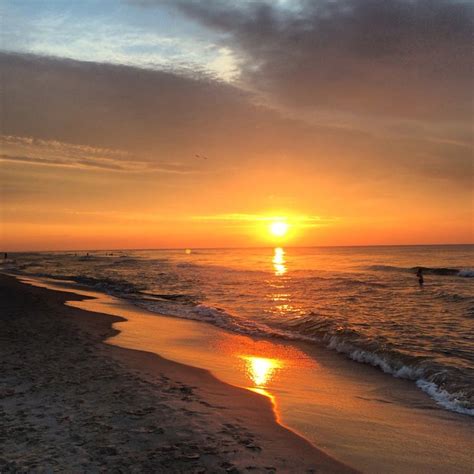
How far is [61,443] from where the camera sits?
5484 mm

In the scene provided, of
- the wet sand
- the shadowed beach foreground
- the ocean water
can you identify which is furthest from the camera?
the ocean water

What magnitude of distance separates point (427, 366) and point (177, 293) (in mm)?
21780

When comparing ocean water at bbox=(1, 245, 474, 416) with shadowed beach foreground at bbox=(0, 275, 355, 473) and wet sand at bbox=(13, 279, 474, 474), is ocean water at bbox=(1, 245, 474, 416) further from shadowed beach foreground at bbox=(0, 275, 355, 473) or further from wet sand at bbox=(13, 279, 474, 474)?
shadowed beach foreground at bbox=(0, 275, 355, 473)

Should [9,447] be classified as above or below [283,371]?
above

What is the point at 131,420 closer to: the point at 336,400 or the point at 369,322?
the point at 336,400

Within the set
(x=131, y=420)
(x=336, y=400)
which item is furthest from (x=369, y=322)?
(x=131, y=420)

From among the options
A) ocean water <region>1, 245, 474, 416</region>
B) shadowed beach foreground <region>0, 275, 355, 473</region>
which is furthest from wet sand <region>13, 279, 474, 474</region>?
ocean water <region>1, 245, 474, 416</region>

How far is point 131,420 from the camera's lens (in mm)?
6434

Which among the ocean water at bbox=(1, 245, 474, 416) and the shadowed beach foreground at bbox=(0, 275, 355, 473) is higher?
the shadowed beach foreground at bbox=(0, 275, 355, 473)

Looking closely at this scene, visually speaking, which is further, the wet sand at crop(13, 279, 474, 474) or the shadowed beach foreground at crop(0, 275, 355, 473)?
the wet sand at crop(13, 279, 474, 474)

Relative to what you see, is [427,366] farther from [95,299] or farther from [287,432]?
[95,299]

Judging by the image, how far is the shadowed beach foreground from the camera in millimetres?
5184

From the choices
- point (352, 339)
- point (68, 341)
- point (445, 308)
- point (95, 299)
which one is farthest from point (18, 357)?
point (445, 308)

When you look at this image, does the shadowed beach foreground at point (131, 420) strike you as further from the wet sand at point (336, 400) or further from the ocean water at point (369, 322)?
the ocean water at point (369, 322)
